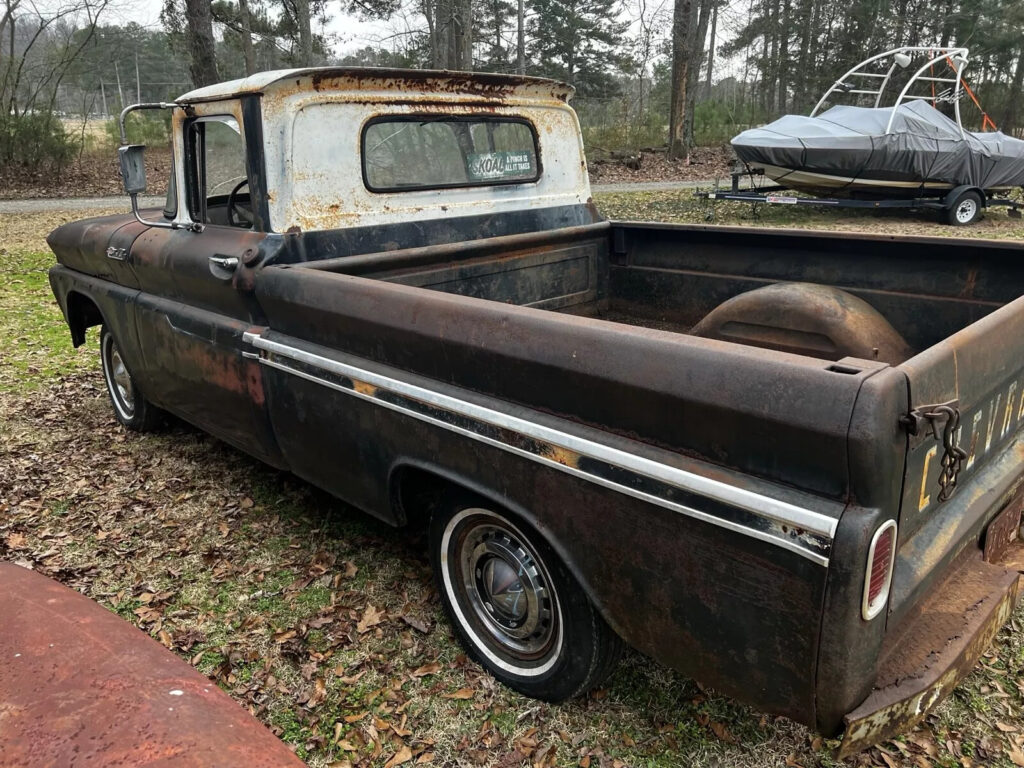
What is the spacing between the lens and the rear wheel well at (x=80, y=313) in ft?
16.0

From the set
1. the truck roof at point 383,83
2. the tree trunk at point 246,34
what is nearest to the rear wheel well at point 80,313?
the truck roof at point 383,83

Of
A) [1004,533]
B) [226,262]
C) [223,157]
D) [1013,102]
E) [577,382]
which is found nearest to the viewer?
[577,382]

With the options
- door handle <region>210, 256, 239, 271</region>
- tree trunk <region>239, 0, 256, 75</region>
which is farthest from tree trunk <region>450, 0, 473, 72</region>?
door handle <region>210, 256, 239, 271</region>

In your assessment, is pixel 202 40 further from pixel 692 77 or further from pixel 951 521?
pixel 951 521

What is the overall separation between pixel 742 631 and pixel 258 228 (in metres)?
2.50

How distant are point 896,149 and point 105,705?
12760 mm

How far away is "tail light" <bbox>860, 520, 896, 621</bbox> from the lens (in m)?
1.61

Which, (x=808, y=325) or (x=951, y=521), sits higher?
(x=808, y=325)

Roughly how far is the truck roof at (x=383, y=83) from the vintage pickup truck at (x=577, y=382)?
0.02 m

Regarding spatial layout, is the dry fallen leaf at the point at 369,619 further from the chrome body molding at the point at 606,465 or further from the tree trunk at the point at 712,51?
the tree trunk at the point at 712,51

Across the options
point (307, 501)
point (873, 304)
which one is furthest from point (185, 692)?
point (873, 304)

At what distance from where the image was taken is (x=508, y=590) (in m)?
2.62

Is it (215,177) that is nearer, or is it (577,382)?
(577,382)

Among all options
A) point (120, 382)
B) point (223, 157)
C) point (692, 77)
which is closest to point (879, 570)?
point (223, 157)
